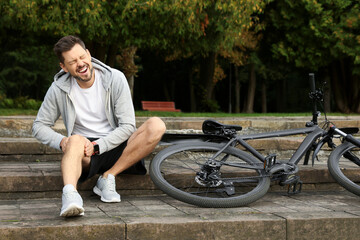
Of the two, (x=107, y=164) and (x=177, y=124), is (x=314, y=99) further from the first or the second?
(x=177, y=124)

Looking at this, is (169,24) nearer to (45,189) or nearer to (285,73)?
(45,189)

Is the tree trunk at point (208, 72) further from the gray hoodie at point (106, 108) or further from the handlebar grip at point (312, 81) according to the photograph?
the gray hoodie at point (106, 108)

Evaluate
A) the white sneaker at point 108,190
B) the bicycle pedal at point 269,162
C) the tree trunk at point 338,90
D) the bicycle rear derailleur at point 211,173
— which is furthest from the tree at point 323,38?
the white sneaker at point 108,190

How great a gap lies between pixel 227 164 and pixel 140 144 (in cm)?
75

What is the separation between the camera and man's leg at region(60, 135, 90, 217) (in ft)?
12.9

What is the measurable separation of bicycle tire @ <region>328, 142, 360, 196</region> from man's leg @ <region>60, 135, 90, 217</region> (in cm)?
215

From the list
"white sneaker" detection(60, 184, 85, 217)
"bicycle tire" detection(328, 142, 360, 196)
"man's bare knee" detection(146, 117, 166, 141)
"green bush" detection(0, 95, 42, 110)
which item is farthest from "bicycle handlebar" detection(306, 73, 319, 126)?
"green bush" detection(0, 95, 42, 110)

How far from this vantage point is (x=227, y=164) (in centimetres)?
480

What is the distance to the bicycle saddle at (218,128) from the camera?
16.1 feet

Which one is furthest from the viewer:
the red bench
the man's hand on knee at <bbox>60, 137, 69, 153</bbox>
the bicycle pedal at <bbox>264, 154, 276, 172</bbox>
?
the red bench

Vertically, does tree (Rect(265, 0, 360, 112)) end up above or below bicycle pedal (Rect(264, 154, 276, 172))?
above

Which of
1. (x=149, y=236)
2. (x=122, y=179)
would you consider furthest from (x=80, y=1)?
(x=149, y=236)

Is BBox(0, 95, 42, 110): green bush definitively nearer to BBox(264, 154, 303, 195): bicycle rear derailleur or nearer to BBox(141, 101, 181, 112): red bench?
BBox(141, 101, 181, 112): red bench

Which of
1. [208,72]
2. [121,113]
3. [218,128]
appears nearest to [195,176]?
[218,128]
